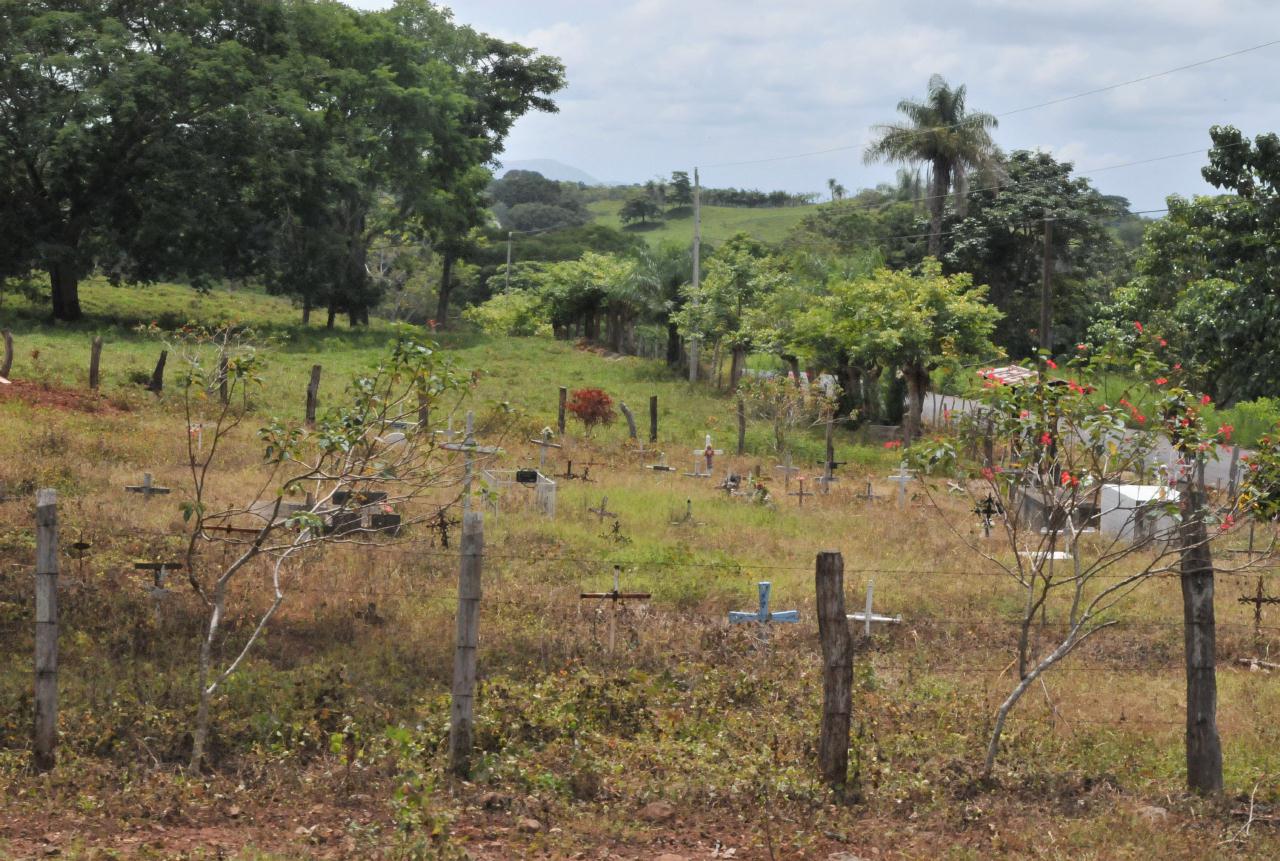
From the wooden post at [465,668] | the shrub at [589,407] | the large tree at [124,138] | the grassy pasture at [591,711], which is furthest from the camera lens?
the large tree at [124,138]

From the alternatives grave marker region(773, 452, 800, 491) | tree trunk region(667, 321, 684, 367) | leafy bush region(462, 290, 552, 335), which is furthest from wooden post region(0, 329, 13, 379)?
leafy bush region(462, 290, 552, 335)

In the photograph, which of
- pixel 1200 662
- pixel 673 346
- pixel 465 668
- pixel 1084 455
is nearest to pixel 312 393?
pixel 465 668

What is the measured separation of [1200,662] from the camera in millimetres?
8516

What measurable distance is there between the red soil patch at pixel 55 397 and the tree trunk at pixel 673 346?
22.8 metres

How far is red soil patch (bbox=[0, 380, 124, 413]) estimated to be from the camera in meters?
23.9

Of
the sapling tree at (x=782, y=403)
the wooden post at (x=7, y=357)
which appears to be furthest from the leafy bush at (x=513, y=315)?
the wooden post at (x=7, y=357)

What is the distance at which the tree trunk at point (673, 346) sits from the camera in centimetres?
4497

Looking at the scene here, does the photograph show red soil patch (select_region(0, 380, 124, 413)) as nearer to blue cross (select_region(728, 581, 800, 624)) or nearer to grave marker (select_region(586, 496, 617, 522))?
grave marker (select_region(586, 496, 617, 522))

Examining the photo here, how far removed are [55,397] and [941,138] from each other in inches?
1416

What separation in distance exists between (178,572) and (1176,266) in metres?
25.4

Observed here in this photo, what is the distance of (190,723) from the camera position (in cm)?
856

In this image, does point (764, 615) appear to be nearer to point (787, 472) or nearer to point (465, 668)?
point (465, 668)

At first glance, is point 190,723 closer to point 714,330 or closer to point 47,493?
point 47,493

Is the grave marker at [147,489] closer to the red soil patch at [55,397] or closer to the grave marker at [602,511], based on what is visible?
the grave marker at [602,511]
